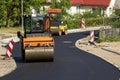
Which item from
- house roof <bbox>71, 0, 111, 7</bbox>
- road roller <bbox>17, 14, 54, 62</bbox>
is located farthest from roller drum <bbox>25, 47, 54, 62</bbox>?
house roof <bbox>71, 0, 111, 7</bbox>

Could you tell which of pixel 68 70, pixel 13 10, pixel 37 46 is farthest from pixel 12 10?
pixel 68 70

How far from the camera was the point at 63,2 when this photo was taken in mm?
72188

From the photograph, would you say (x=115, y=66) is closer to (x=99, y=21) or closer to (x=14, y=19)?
(x=14, y=19)

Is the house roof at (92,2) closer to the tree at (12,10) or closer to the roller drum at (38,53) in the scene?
the tree at (12,10)

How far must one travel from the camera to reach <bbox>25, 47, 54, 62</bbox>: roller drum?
2417cm

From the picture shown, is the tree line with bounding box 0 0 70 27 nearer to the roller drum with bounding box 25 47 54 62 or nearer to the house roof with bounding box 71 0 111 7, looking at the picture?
the house roof with bounding box 71 0 111 7

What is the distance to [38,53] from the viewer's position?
24.2 metres

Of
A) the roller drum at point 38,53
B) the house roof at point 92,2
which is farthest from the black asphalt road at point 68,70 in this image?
the house roof at point 92,2

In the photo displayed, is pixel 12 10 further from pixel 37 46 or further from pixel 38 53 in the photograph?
pixel 38 53

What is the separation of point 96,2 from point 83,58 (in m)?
64.5

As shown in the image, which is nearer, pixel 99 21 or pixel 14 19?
pixel 14 19

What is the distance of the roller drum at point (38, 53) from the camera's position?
24.2 metres

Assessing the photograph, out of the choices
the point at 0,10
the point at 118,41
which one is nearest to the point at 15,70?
the point at 118,41

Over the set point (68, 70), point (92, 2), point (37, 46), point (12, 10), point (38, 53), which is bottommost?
point (68, 70)
